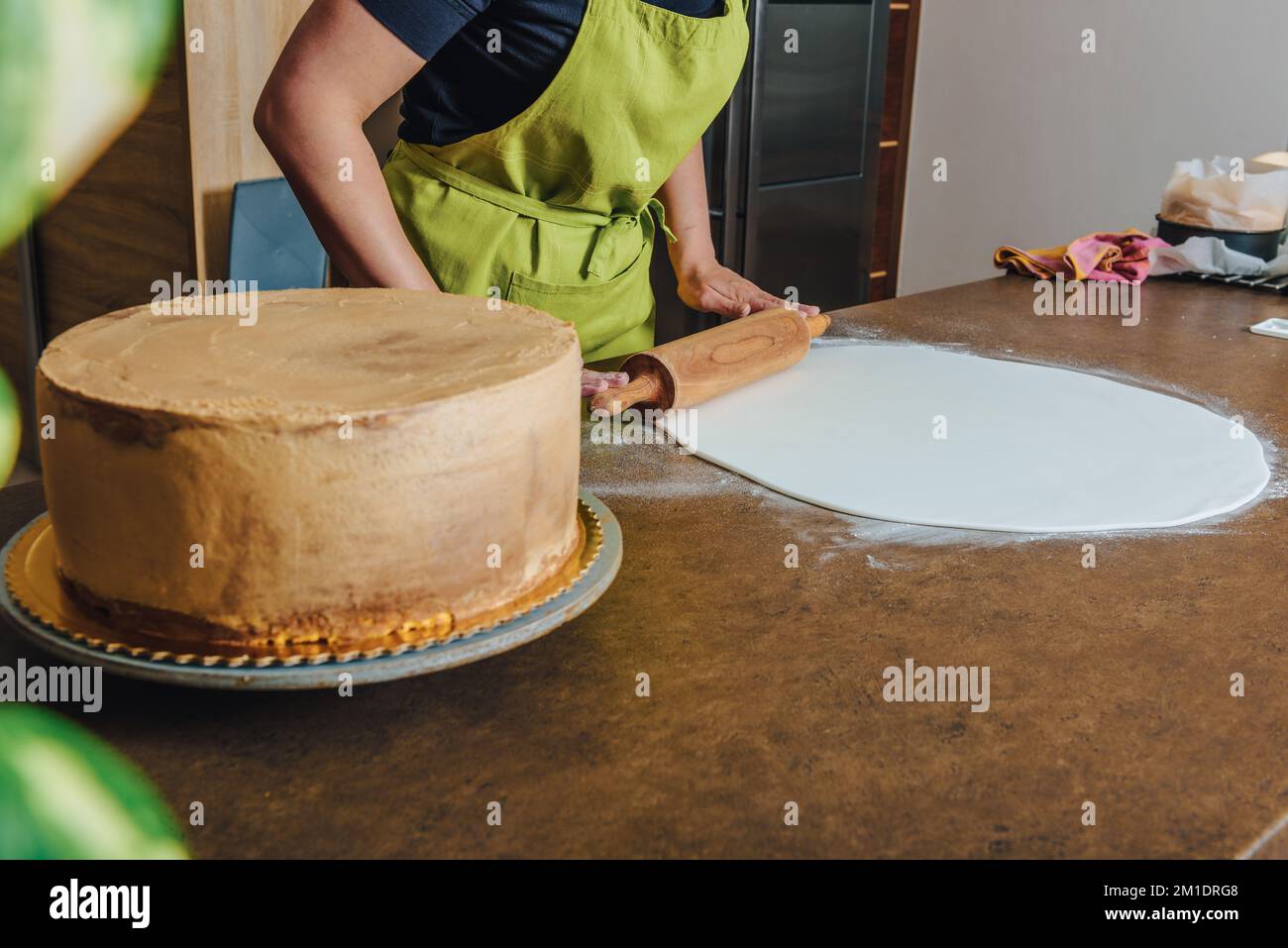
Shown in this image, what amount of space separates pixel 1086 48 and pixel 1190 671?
3524mm

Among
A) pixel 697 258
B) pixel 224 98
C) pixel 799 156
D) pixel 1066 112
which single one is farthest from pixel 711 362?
pixel 1066 112

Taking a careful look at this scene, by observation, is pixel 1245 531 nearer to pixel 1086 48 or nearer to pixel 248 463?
pixel 248 463

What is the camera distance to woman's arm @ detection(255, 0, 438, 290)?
116cm

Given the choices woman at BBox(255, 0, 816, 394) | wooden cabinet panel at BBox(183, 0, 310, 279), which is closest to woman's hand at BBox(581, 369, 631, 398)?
woman at BBox(255, 0, 816, 394)

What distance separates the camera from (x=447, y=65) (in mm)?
1410

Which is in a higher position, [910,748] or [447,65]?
[447,65]

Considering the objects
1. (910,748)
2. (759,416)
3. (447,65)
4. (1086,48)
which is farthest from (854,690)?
(1086,48)

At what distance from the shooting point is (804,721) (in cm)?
71

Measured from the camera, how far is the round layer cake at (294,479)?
0.63 metres

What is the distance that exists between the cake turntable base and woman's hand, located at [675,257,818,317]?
1030mm

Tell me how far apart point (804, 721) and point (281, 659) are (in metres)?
0.31

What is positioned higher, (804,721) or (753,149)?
(753,149)

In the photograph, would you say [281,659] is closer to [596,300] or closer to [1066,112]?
[596,300]

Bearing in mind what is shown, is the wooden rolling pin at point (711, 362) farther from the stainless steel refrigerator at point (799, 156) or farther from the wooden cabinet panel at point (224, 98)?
the stainless steel refrigerator at point (799, 156)
